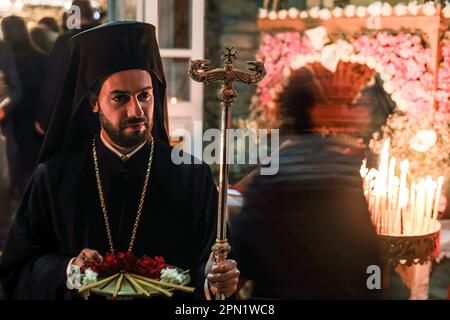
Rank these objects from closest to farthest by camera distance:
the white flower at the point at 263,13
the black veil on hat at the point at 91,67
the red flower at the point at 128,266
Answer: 1. the red flower at the point at 128,266
2. the black veil on hat at the point at 91,67
3. the white flower at the point at 263,13

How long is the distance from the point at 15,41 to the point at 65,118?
0.45 metres

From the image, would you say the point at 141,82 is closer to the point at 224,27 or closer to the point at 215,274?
the point at 224,27

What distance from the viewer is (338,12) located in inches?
157

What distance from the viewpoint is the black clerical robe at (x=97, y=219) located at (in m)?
3.79

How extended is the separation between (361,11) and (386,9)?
0.13m

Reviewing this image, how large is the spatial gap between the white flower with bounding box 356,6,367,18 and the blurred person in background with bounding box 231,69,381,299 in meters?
0.39

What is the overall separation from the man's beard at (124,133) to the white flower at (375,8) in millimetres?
1260

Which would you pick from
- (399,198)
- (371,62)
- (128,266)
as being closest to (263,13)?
(371,62)

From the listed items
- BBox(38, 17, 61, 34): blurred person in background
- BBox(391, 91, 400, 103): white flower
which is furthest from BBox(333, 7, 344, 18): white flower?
BBox(38, 17, 61, 34): blurred person in background

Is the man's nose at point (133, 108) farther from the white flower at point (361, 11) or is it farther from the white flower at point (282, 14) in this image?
the white flower at point (361, 11)

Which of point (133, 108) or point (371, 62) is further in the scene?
point (371, 62)

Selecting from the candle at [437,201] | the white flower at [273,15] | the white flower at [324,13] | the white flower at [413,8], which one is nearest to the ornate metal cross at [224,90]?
the white flower at [273,15]

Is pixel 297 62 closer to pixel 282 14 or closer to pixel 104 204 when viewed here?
pixel 282 14
